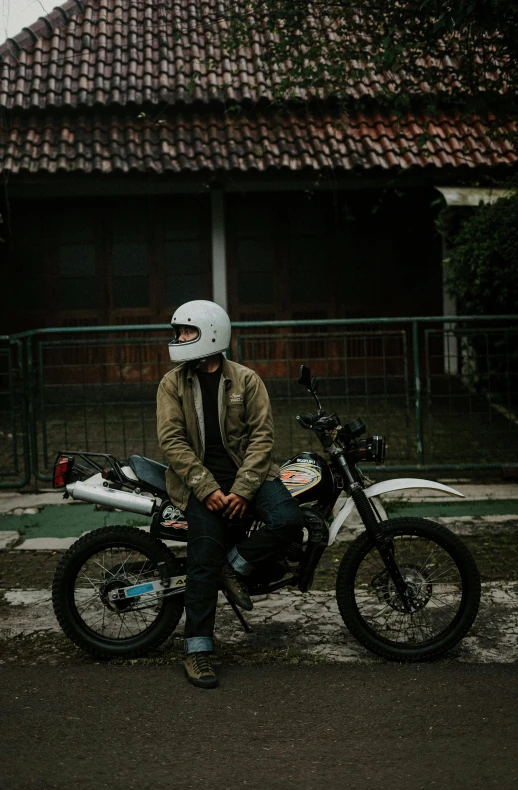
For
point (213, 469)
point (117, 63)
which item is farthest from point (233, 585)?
point (117, 63)

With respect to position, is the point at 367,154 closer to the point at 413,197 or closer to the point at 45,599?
the point at 413,197

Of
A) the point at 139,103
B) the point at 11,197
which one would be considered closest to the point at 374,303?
the point at 139,103

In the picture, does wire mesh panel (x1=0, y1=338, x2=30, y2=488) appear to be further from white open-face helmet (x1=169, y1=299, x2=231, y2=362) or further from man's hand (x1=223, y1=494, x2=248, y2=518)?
man's hand (x1=223, y1=494, x2=248, y2=518)

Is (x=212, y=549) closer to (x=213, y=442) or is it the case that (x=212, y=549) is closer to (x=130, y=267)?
(x=213, y=442)

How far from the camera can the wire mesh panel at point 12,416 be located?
27.6 ft

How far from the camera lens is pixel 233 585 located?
15.5 feet

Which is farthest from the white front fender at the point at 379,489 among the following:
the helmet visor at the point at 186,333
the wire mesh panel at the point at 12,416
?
the wire mesh panel at the point at 12,416

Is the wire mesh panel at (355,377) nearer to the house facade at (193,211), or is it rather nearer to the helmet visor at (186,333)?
the helmet visor at (186,333)

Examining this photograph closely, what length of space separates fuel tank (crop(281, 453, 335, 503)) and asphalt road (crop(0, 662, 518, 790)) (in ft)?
2.56

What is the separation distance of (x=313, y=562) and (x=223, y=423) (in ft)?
2.51

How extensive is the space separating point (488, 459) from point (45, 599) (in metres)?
4.21

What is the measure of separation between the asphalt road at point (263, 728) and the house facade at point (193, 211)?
10596 millimetres

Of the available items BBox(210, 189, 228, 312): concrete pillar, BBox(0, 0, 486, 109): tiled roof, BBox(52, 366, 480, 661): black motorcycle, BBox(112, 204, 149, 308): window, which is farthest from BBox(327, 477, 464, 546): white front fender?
BBox(112, 204, 149, 308): window

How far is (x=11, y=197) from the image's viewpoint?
14930 mm
